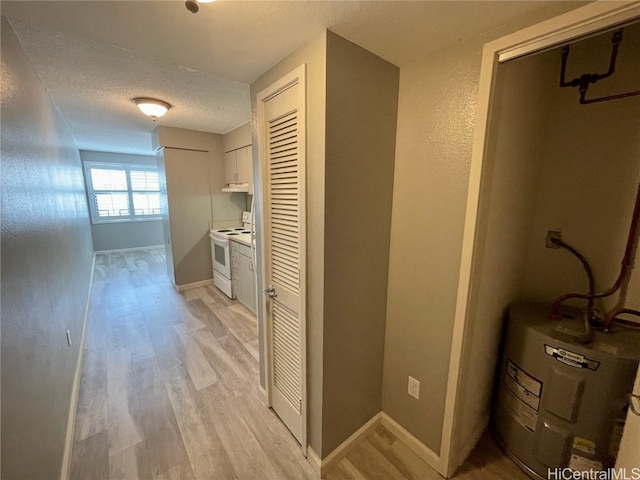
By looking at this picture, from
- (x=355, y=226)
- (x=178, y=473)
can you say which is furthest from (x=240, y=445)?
(x=355, y=226)

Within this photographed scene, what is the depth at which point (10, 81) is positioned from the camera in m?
1.29

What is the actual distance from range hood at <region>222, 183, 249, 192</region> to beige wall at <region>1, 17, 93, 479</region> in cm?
222

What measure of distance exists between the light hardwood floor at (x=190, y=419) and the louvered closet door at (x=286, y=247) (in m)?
0.26

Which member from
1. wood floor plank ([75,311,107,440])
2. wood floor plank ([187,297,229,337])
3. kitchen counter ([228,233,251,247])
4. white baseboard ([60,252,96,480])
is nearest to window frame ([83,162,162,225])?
wood floor plank ([187,297,229,337])

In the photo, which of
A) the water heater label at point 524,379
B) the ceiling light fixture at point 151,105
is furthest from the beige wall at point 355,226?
the ceiling light fixture at point 151,105

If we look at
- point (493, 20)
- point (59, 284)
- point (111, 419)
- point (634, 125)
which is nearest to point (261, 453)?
point (111, 419)

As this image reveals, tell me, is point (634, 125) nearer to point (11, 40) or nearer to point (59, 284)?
point (11, 40)

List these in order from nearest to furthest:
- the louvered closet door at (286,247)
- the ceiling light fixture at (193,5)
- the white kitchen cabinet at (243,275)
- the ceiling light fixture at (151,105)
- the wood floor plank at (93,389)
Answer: the ceiling light fixture at (193,5) < the louvered closet door at (286,247) < the wood floor plank at (93,389) < the ceiling light fixture at (151,105) < the white kitchen cabinet at (243,275)

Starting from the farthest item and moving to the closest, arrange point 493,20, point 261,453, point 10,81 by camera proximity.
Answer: point 261,453
point 10,81
point 493,20

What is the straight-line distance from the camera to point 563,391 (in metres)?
1.30

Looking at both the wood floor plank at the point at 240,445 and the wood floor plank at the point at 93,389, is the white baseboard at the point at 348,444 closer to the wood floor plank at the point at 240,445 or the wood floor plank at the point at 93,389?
the wood floor plank at the point at 240,445

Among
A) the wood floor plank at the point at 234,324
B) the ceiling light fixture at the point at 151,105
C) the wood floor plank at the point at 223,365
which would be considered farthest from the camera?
the wood floor plank at the point at 234,324

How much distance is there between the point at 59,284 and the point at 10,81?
134cm

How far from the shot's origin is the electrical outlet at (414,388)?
1.59 m
